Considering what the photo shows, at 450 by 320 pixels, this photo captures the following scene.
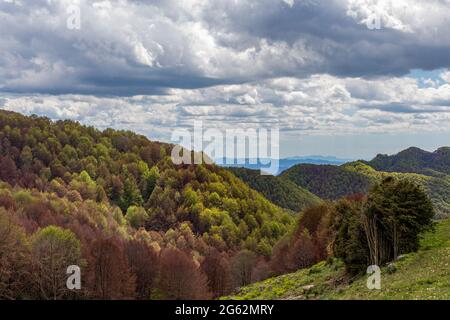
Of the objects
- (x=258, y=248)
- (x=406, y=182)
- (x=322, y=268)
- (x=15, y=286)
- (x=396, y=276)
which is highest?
(x=406, y=182)

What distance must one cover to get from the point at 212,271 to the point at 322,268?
61.3 meters

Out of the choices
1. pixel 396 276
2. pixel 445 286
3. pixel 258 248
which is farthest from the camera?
pixel 258 248

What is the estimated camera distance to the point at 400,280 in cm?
3225

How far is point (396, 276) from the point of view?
115ft

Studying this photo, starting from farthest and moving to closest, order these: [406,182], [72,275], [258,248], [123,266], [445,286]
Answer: [258,248], [123,266], [72,275], [406,182], [445,286]

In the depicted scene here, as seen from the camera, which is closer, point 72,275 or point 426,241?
point 426,241

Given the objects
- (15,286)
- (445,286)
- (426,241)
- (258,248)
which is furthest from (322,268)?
(258,248)

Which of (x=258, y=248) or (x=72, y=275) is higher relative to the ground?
(x=72, y=275)

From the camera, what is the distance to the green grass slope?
27.9 meters

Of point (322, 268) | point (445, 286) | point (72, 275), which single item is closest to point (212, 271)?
point (72, 275)

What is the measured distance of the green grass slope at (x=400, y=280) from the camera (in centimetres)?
2791
